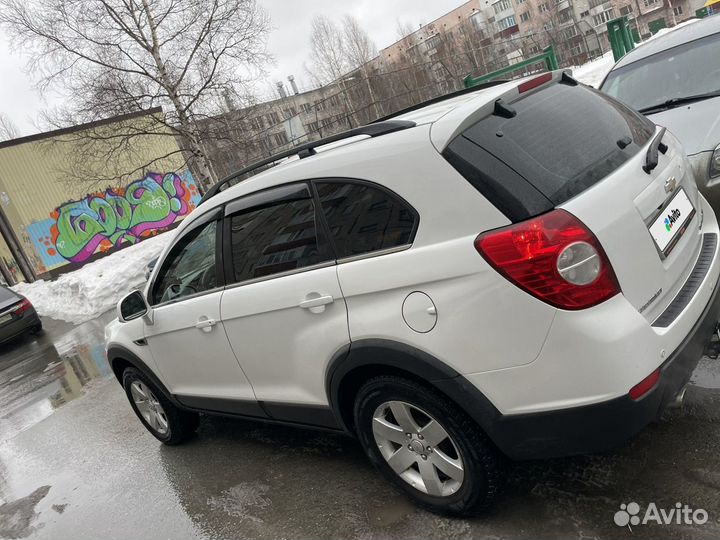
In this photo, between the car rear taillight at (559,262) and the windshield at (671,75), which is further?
the windshield at (671,75)

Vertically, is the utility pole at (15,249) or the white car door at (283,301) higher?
the utility pole at (15,249)

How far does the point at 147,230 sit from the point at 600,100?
2325 cm

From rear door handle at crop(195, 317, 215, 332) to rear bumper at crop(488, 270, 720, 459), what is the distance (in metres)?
1.74

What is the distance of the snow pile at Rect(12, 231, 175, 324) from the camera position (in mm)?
13359

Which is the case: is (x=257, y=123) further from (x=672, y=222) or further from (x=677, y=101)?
(x=672, y=222)

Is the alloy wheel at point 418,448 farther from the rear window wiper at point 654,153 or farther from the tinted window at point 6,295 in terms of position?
the tinted window at point 6,295

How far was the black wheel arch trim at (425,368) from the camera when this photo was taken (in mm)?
2244

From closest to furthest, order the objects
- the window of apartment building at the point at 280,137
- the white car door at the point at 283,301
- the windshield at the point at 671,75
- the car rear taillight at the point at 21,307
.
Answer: the white car door at the point at 283,301 → the windshield at the point at 671,75 → the car rear taillight at the point at 21,307 → the window of apartment building at the point at 280,137

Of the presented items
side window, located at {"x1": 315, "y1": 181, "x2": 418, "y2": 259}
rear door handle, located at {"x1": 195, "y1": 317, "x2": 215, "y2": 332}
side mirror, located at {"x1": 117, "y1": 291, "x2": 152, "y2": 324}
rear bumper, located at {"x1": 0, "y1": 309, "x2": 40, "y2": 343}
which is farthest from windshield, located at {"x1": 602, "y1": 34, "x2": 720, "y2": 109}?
rear bumper, located at {"x1": 0, "y1": 309, "x2": 40, "y2": 343}

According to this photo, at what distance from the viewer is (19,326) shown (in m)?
11.9

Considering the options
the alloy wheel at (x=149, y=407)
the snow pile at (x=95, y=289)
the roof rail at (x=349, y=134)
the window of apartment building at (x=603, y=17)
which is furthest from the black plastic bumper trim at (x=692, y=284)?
the window of apartment building at (x=603, y=17)

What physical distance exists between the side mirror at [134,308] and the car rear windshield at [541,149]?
2.52 meters

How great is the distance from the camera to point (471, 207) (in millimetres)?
2158

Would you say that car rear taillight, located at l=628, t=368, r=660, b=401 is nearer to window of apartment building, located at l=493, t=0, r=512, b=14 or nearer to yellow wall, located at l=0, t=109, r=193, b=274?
yellow wall, located at l=0, t=109, r=193, b=274
